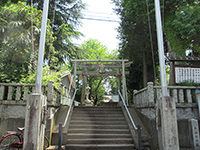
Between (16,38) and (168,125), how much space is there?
9.63 meters

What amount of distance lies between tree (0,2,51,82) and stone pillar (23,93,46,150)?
4589 millimetres

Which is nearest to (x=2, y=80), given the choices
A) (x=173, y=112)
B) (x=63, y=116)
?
(x=63, y=116)

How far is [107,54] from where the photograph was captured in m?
29.0

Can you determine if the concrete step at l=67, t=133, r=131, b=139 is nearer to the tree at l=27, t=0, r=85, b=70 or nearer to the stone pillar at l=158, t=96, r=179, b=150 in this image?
the stone pillar at l=158, t=96, r=179, b=150

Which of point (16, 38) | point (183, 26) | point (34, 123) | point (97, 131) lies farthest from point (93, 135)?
point (183, 26)

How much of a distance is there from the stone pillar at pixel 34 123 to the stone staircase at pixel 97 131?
6.52ft

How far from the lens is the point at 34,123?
5418 millimetres

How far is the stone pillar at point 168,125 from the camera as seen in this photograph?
5250 millimetres

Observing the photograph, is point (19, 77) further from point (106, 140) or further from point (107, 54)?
point (107, 54)

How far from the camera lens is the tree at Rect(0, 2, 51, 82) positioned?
32.3 ft

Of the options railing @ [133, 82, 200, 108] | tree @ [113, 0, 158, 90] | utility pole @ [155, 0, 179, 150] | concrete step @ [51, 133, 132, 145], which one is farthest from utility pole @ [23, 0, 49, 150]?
tree @ [113, 0, 158, 90]

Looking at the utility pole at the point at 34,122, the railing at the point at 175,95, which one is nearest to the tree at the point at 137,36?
the railing at the point at 175,95

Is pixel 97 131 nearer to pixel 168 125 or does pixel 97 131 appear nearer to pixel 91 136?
pixel 91 136

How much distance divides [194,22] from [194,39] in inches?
57.7
